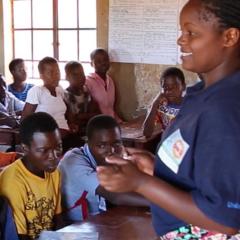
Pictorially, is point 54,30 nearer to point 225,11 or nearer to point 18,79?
point 18,79

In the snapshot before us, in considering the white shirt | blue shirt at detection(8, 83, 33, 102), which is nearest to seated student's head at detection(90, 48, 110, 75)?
the white shirt

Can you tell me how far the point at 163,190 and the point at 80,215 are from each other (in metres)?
1.38

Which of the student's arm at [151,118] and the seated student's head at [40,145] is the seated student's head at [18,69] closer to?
the student's arm at [151,118]

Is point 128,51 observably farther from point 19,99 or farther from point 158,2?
point 19,99

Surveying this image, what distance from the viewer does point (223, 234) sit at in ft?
3.52

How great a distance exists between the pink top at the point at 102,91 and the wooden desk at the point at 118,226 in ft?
10.3

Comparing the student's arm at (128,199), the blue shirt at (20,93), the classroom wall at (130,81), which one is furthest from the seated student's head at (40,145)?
the blue shirt at (20,93)

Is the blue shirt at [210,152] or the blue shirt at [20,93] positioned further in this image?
the blue shirt at [20,93]

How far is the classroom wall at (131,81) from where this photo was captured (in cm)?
524

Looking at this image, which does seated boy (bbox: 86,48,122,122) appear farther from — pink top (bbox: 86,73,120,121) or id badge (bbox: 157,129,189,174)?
id badge (bbox: 157,129,189,174)

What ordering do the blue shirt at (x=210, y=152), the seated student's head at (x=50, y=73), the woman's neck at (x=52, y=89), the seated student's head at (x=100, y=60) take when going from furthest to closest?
the seated student's head at (x=100, y=60) < the seated student's head at (x=50, y=73) < the woman's neck at (x=52, y=89) < the blue shirt at (x=210, y=152)

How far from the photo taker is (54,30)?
224 inches

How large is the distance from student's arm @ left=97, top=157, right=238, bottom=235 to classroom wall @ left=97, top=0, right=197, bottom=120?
Result: 4.15m

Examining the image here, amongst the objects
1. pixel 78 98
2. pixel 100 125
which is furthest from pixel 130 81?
pixel 100 125
